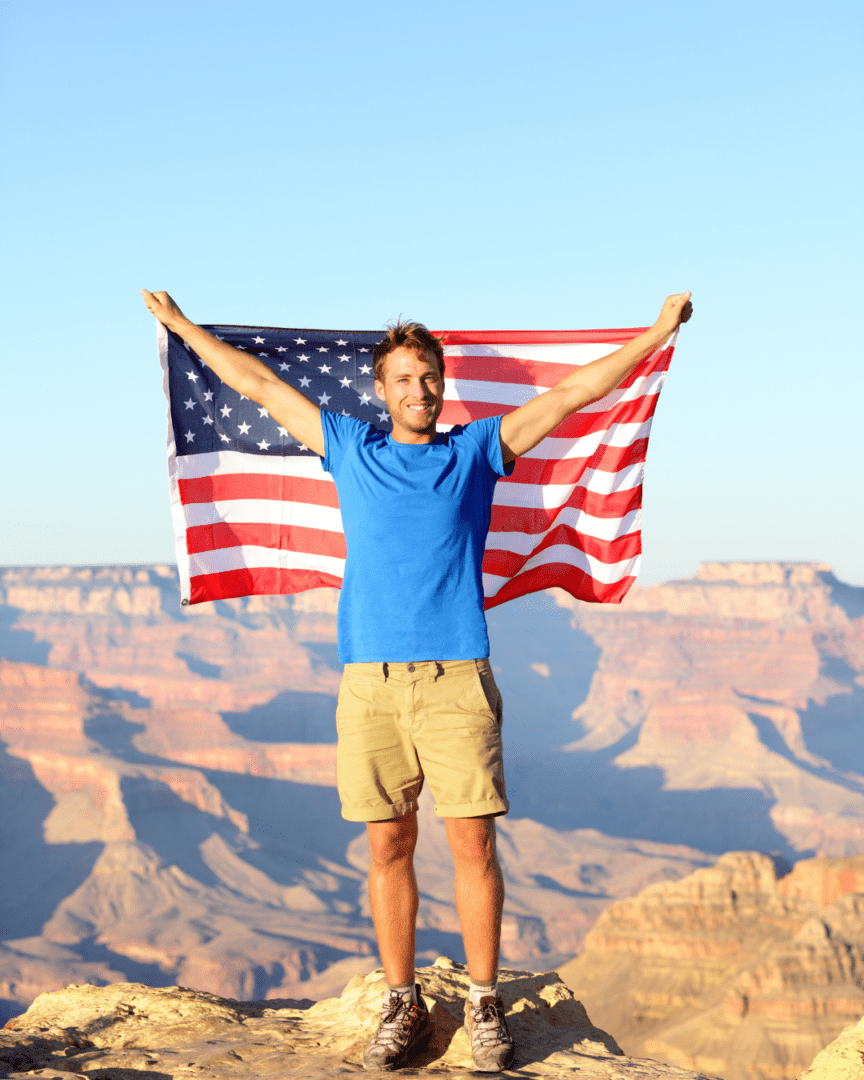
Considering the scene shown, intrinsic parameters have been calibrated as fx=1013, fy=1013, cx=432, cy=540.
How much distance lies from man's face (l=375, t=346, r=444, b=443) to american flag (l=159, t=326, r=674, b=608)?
2260 millimetres

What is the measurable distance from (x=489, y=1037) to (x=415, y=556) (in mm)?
1915

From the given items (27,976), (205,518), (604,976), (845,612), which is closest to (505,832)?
(27,976)

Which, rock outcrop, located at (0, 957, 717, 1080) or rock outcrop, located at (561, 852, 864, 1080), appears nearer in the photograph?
rock outcrop, located at (0, 957, 717, 1080)

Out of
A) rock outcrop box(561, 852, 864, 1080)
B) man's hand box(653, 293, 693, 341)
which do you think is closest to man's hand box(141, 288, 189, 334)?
man's hand box(653, 293, 693, 341)

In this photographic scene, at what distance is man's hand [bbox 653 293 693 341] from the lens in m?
4.69

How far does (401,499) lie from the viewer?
398 centimetres

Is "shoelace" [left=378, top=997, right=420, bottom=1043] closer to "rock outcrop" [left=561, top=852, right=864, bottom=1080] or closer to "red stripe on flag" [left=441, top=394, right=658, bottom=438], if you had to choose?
"red stripe on flag" [left=441, top=394, right=658, bottom=438]

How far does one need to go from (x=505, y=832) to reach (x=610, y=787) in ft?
94.5

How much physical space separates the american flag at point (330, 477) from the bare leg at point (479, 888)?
2.52 metres

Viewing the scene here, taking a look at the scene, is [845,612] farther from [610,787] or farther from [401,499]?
[401,499]

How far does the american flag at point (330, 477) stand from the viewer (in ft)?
20.9

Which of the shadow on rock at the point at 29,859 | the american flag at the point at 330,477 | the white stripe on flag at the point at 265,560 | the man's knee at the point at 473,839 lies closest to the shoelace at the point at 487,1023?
the man's knee at the point at 473,839

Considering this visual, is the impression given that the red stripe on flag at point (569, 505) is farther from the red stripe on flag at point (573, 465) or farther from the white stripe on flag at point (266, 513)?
the white stripe on flag at point (266, 513)

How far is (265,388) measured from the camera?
4.54m
